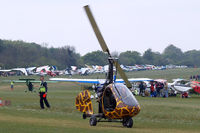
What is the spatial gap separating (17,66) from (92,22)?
77.2 metres

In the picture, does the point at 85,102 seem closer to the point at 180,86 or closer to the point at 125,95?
the point at 125,95

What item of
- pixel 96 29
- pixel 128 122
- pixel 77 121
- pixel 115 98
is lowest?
pixel 77 121

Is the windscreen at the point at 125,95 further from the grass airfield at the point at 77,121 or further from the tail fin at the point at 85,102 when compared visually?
the tail fin at the point at 85,102

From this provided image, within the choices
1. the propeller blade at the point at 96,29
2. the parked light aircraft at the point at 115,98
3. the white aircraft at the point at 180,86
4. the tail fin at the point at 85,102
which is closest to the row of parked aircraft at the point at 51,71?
the white aircraft at the point at 180,86

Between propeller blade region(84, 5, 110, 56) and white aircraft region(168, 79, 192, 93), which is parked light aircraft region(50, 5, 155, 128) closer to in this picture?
propeller blade region(84, 5, 110, 56)

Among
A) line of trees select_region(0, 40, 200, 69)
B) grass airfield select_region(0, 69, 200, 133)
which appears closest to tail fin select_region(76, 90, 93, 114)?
grass airfield select_region(0, 69, 200, 133)

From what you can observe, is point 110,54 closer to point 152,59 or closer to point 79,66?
point 79,66

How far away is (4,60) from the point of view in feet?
287

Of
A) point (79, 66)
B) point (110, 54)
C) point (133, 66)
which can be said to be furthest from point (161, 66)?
point (110, 54)

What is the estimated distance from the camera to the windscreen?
55.2ft

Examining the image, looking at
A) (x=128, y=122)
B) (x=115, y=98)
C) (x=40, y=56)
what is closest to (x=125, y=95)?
(x=115, y=98)

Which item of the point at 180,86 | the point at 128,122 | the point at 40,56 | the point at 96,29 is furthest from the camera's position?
the point at 40,56

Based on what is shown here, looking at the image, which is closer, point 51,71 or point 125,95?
point 125,95

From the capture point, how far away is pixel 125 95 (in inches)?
672
